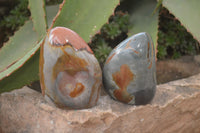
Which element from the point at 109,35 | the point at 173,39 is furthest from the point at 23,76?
the point at 173,39

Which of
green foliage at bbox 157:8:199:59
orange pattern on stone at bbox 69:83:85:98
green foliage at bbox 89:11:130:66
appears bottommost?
green foliage at bbox 157:8:199:59

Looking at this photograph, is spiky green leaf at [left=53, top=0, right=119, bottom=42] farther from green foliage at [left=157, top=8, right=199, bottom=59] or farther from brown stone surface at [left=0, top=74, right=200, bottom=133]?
green foliage at [left=157, top=8, right=199, bottom=59]

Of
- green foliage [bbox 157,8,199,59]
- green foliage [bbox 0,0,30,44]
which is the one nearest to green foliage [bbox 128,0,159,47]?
green foliage [bbox 157,8,199,59]

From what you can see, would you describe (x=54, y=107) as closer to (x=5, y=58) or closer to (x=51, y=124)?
(x=51, y=124)

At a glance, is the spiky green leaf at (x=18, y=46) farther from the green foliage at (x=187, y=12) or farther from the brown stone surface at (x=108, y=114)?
the green foliage at (x=187, y=12)

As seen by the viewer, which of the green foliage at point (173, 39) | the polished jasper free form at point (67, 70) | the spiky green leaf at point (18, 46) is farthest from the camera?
the green foliage at point (173, 39)

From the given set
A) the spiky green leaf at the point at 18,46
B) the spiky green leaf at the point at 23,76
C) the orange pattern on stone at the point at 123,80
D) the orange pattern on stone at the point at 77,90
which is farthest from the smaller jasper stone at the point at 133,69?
the spiky green leaf at the point at 18,46

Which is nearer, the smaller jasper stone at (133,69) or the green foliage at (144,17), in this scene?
the smaller jasper stone at (133,69)
